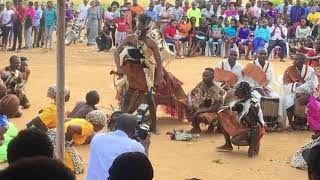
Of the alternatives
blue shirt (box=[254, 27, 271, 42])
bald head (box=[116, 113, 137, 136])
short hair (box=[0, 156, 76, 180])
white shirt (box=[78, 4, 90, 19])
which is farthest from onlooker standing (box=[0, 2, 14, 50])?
short hair (box=[0, 156, 76, 180])

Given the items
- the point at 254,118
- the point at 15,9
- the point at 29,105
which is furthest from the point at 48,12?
the point at 254,118

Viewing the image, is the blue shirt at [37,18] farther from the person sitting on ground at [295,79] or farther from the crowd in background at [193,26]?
the person sitting on ground at [295,79]

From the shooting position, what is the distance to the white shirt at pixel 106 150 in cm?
487

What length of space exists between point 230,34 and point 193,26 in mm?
1268

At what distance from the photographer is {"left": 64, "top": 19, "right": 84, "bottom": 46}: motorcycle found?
22562 millimetres

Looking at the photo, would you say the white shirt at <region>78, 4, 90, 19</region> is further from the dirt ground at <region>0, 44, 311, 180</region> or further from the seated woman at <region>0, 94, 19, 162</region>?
the seated woman at <region>0, 94, 19, 162</region>

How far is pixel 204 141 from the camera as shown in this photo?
930cm

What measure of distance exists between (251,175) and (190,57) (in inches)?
500

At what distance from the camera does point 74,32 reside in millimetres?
22703

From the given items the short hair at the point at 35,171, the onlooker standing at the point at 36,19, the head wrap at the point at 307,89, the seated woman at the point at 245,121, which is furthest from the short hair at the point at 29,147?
the onlooker standing at the point at 36,19

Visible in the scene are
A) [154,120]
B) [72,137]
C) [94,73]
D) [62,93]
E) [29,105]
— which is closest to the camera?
[62,93]

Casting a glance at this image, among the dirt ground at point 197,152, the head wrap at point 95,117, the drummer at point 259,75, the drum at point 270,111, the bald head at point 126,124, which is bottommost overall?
the dirt ground at point 197,152

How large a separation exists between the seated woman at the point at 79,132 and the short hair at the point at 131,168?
4093 millimetres

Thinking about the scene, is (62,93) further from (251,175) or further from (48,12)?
(48,12)
